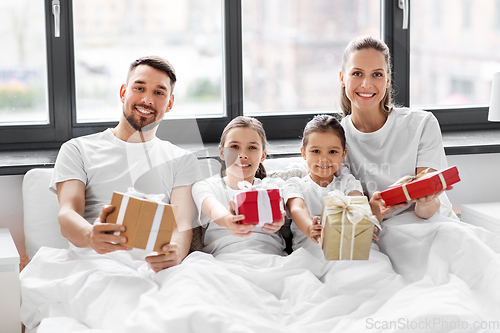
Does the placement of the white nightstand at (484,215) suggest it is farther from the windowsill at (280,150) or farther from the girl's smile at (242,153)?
the girl's smile at (242,153)

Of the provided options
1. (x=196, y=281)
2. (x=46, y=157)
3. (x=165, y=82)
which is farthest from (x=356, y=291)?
(x=46, y=157)

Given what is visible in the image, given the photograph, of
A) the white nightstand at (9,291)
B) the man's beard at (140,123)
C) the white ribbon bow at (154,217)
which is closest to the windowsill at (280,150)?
the man's beard at (140,123)

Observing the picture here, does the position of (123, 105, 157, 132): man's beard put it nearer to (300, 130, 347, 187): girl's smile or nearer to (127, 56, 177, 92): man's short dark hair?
(127, 56, 177, 92): man's short dark hair

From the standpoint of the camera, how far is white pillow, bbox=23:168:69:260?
6.30ft

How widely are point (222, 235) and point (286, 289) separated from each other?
37cm

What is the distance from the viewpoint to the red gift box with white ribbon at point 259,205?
1595 mm

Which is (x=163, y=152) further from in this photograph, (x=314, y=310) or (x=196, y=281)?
(x=314, y=310)

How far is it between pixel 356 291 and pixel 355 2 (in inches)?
65.6

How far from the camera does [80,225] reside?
1.65m

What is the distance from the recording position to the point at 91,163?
185 cm

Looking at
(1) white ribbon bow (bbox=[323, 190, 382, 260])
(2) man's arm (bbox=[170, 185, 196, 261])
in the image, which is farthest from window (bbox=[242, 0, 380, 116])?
(1) white ribbon bow (bbox=[323, 190, 382, 260])

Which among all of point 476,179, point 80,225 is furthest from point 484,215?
point 80,225

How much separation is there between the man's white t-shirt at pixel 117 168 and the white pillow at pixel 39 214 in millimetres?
143

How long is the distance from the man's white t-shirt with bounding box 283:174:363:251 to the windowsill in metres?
0.36
